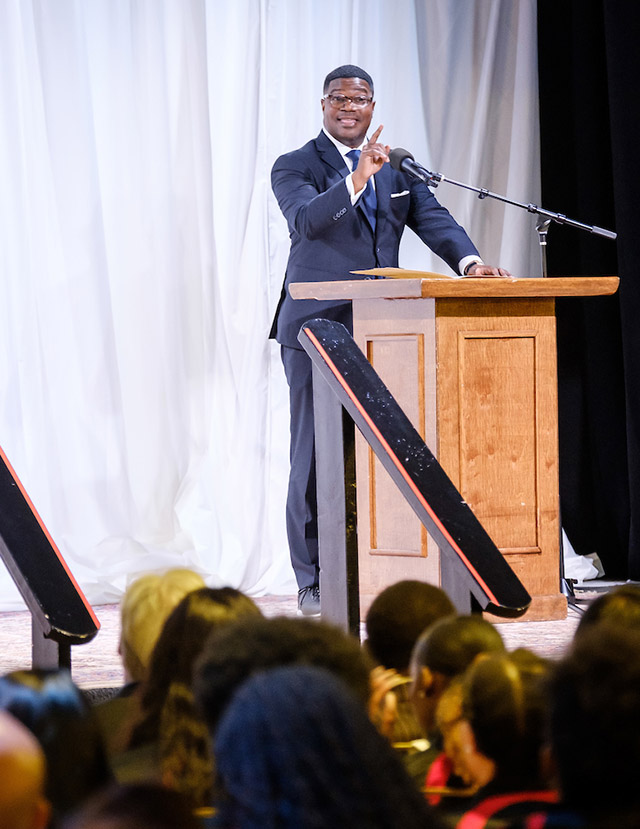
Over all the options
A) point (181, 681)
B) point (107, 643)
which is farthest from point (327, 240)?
point (181, 681)

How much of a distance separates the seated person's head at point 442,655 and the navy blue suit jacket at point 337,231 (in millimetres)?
2472

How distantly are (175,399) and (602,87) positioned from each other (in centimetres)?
197

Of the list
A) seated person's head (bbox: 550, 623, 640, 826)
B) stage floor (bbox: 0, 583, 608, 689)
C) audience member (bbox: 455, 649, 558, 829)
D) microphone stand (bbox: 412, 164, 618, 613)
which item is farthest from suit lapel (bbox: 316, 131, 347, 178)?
seated person's head (bbox: 550, 623, 640, 826)

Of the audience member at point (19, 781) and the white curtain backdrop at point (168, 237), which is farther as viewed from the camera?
the white curtain backdrop at point (168, 237)

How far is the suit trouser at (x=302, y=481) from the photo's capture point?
3.68m

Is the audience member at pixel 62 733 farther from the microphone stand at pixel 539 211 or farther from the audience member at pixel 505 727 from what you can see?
the microphone stand at pixel 539 211

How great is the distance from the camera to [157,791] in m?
0.74

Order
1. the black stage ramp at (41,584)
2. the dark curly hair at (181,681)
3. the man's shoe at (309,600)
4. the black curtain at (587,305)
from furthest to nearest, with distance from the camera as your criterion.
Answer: the black curtain at (587,305), the man's shoe at (309,600), the black stage ramp at (41,584), the dark curly hair at (181,681)

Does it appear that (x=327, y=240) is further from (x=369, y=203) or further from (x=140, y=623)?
(x=140, y=623)

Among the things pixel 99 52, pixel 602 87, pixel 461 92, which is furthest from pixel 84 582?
pixel 602 87

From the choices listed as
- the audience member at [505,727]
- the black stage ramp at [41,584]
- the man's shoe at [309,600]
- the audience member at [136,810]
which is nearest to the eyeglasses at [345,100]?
the man's shoe at [309,600]

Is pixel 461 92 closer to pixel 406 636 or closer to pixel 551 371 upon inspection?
pixel 551 371

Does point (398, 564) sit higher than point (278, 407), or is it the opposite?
point (278, 407)

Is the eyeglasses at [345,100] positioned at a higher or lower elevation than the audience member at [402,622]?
higher
